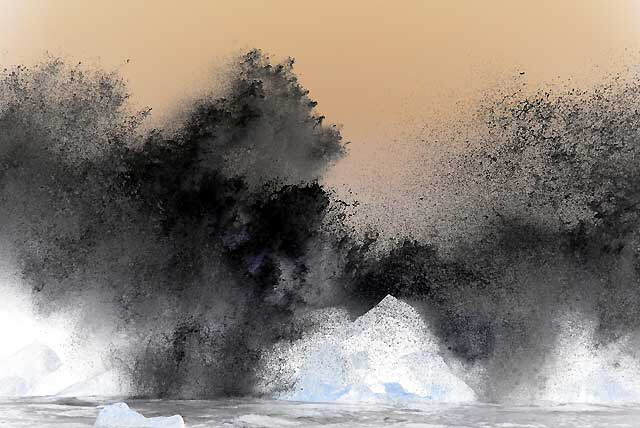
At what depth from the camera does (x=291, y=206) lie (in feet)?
65.0

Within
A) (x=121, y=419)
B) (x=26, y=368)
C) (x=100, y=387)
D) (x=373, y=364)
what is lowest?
(x=121, y=419)

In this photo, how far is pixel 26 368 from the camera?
17109 millimetres

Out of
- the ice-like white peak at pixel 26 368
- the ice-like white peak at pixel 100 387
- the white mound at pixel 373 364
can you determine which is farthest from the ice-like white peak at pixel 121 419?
the ice-like white peak at pixel 26 368

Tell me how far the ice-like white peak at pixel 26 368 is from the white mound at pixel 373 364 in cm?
472

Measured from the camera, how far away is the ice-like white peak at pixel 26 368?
54.8 ft

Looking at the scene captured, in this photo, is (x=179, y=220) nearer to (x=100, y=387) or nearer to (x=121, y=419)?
(x=100, y=387)

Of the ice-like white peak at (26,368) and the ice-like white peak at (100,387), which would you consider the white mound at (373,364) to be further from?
the ice-like white peak at (26,368)

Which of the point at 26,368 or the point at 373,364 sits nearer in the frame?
the point at 26,368

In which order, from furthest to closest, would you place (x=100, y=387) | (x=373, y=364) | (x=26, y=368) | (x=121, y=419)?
(x=373, y=364), (x=26, y=368), (x=100, y=387), (x=121, y=419)

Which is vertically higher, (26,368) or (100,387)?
(26,368)

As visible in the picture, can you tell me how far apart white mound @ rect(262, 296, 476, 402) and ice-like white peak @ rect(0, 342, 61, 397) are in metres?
Result: 4.72

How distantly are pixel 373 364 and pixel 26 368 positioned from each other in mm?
7185

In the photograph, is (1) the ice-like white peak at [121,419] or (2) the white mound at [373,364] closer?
(1) the ice-like white peak at [121,419]

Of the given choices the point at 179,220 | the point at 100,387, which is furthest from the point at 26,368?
the point at 179,220
